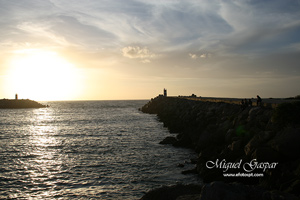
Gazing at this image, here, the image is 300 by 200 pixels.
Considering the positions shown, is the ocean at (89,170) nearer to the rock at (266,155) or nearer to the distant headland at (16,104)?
the rock at (266,155)

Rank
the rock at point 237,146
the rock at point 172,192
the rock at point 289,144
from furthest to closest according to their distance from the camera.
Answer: the rock at point 237,146
the rock at point 289,144
the rock at point 172,192

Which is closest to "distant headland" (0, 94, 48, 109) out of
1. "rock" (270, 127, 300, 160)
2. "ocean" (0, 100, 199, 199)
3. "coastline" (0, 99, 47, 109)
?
"coastline" (0, 99, 47, 109)

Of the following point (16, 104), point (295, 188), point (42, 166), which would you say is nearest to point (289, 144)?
point (295, 188)

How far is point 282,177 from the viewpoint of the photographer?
10094mm

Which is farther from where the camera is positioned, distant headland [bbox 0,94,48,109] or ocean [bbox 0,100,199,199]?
distant headland [bbox 0,94,48,109]

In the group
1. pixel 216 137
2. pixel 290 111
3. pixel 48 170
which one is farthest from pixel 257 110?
pixel 48 170

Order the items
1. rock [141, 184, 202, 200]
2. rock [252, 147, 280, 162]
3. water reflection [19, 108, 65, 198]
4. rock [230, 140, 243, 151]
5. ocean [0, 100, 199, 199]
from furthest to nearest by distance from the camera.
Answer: rock [230, 140, 243, 151]
water reflection [19, 108, 65, 198]
ocean [0, 100, 199, 199]
rock [252, 147, 280, 162]
rock [141, 184, 202, 200]

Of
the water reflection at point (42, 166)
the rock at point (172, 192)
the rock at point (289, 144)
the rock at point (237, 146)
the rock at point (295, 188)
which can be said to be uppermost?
the rock at point (289, 144)

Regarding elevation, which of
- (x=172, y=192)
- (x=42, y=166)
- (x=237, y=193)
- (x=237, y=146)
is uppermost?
(x=237, y=193)

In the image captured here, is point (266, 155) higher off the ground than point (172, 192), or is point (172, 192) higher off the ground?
point (266, 155)

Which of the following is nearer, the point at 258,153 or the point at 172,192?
the point at 172,192

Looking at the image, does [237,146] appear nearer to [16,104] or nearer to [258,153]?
[258,153]

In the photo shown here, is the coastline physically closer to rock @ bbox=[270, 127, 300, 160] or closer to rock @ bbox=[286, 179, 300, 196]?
rock @ bbox=[270, 127, 300, 160]

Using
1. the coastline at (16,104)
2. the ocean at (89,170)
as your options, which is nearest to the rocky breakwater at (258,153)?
the ocean at (89,170)
